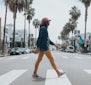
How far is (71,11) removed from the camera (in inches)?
4294

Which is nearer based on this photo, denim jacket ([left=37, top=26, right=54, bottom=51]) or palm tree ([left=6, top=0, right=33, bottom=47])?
denim jacket ([left=37, top=26, right=54, bottom=51])

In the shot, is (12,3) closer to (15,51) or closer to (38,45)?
(15,51)

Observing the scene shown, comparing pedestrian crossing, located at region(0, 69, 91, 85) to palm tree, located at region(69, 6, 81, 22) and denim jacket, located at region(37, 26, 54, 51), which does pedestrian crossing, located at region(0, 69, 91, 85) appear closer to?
denim jacket, located at region(37, 26, 54, 51)

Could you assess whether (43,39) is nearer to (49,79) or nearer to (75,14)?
(49,79)

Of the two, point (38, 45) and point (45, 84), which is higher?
point (38, 45)

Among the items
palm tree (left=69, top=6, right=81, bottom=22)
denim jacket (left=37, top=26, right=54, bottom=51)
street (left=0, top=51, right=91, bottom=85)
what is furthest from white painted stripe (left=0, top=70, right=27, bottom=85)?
palm tree (left=69, top=6, right=81, bottom=22)

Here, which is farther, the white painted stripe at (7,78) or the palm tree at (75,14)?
the palm tree at (75,14)

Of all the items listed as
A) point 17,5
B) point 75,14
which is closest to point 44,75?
point 17,5

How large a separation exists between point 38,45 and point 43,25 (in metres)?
0.71

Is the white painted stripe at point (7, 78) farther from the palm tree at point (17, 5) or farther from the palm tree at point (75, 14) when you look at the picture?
the palm tree at point (75, 14)

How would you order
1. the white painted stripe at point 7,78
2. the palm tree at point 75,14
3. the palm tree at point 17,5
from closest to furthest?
the white painted stripe at point 7,78 < the palm tree at point 17,5 < the palm tree at point 75,14

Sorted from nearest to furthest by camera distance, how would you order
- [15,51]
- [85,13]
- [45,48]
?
[45,48]
[15,51]
[85,13]

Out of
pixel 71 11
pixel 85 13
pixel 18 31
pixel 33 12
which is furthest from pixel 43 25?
pixel 18 31

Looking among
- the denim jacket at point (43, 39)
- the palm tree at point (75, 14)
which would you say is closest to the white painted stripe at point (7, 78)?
the denim jacket at point (43, 39)
